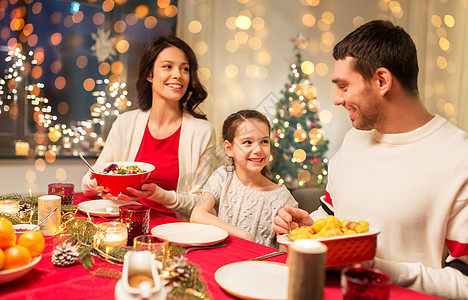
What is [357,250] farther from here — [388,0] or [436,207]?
[388,0]

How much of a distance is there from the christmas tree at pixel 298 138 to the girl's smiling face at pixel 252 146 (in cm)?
138

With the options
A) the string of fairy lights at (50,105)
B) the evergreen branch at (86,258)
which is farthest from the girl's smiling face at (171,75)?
the evergreen branch at (86,258)

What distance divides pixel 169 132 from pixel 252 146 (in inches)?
25.6

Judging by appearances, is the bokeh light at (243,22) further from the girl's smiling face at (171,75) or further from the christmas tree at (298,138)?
the girl's smiling face at (171,75)

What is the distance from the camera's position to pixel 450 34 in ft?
12.3

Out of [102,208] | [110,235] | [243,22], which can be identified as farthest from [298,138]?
[110,235]

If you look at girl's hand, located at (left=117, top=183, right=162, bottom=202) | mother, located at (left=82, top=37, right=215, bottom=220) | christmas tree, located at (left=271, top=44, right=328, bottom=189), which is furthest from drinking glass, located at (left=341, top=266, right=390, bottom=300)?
christmas tree, located at (left=271, top=44, right=328, bottom=189)

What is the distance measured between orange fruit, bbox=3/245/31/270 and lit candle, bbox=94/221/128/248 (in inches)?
10.1

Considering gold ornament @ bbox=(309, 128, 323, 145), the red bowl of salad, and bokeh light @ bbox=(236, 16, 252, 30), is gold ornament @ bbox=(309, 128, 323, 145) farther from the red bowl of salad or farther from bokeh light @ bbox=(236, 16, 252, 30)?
the red bowl of salad

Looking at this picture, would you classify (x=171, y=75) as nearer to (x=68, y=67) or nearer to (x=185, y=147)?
(x=185, y=147)

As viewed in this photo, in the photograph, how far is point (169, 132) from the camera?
2.57 m

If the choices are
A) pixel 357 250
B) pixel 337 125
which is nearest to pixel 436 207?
pixel 357 250

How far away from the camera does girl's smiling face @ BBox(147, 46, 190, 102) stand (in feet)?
8.24

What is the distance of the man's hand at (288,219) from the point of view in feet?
4.62
